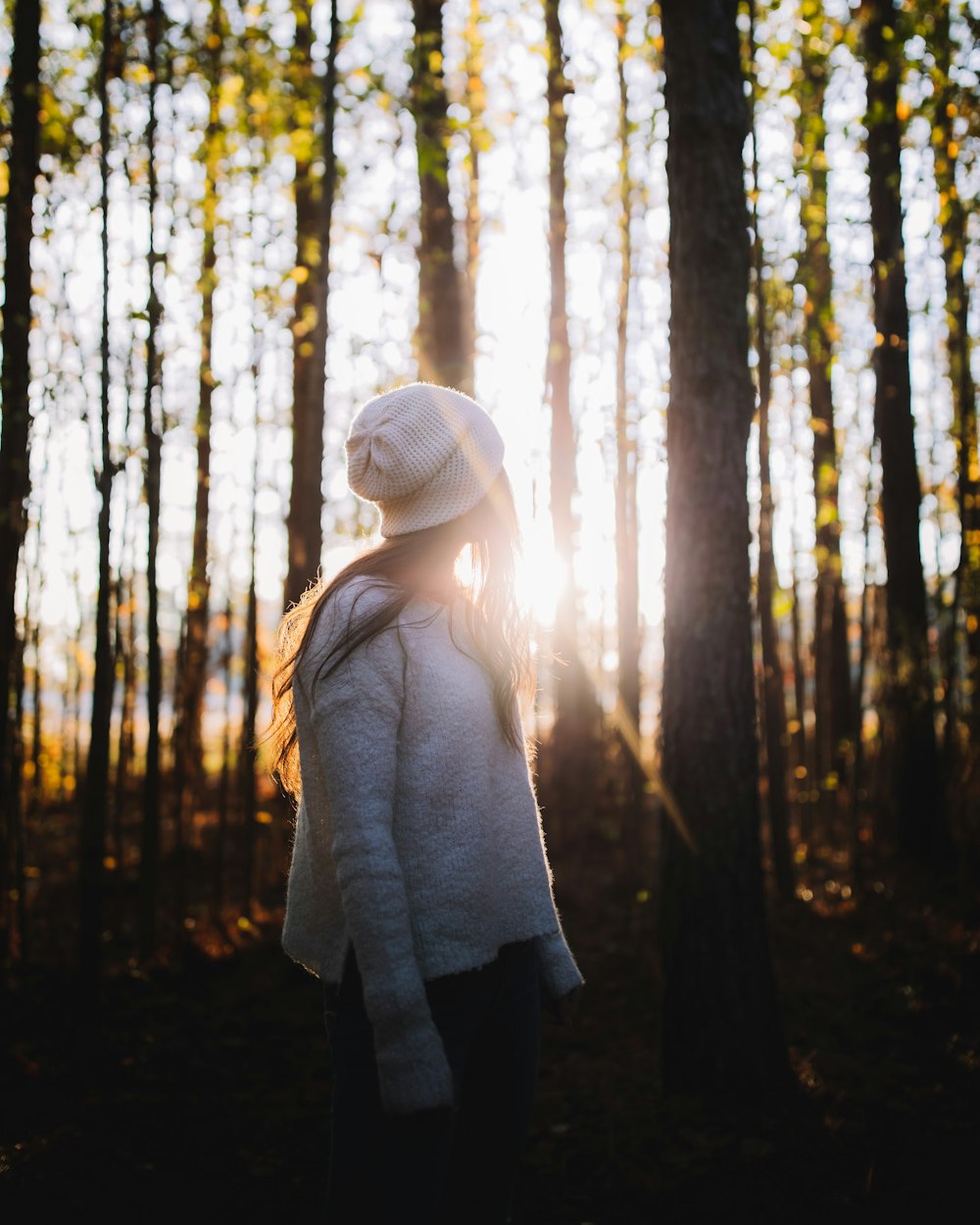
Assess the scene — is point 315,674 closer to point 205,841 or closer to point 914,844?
point 914,844

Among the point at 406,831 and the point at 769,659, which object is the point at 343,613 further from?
the point at 769,659

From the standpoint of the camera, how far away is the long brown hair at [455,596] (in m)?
1.74

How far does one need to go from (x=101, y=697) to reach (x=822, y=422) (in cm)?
603

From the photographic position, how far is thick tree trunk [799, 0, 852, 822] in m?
6.43

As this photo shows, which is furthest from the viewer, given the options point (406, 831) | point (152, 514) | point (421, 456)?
point (152, 514)

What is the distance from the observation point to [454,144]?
21.6 ft

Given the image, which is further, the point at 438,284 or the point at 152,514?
the point at 438,284

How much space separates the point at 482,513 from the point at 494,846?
67cm

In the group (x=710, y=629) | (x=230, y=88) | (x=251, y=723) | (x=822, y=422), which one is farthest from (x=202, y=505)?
(x=710, y=629)

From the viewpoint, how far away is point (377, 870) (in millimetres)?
1495

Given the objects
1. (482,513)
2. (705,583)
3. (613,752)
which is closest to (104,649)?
(705,583)

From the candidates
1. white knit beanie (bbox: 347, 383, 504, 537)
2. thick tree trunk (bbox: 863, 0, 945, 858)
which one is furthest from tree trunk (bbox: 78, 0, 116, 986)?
thick tree trunk (bbox: 863, 0, 945, 858)

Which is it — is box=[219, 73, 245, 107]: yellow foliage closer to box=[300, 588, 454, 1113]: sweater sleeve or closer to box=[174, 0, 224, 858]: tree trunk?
box=[174, 0, 224, 858]: tree trunk

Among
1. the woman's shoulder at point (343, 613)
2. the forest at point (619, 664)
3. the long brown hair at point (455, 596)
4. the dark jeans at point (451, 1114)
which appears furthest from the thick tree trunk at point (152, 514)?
the dark jeans at point (451, 1114)
